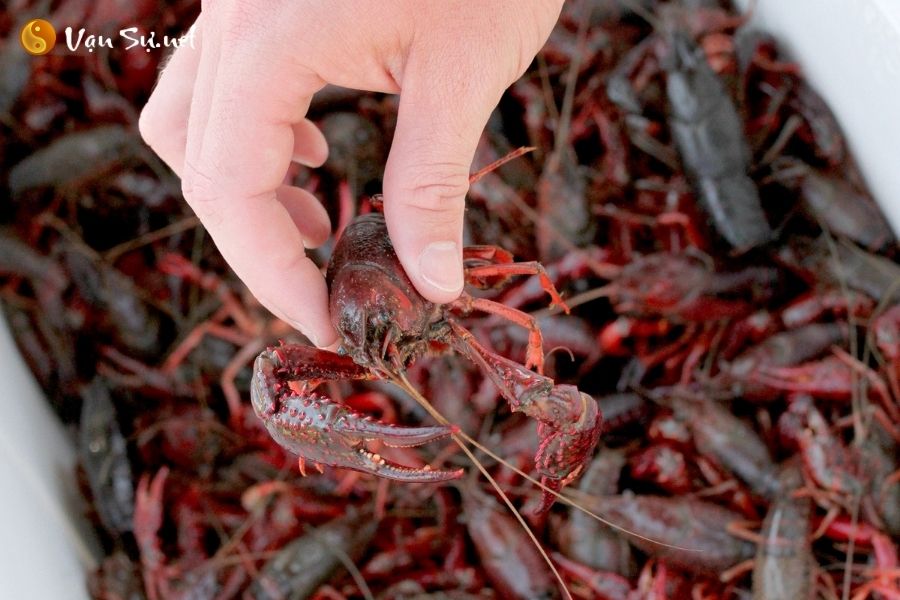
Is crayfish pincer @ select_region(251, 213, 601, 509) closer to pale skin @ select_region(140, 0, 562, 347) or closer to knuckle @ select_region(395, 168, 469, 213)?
pale skin @ select_region(140, 0, 562, 347)

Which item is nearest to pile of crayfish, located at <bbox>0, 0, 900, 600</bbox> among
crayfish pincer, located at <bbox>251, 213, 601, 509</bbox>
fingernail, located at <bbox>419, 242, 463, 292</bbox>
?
crayfish pincer, located at <bbox>251, 213, 601, 509</bbox>

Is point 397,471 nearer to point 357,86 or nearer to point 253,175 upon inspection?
point 253,175

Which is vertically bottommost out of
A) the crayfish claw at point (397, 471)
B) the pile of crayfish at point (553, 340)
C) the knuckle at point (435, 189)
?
the pile of crayfish at point (553, 340)

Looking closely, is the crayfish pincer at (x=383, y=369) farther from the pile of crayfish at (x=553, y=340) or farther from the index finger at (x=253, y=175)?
the pile of crayfish at (x=553, y=340)

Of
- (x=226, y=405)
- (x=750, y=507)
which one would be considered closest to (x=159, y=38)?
(x=226, y=405)

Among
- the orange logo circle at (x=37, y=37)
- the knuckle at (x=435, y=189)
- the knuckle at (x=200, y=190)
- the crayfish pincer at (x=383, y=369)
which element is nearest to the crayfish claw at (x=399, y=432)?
the crayfish pincer at (x=383, y=369)

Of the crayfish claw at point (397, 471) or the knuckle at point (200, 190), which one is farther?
the knuckle at point (200, 190)

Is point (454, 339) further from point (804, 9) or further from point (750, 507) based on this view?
point (804, 9)
